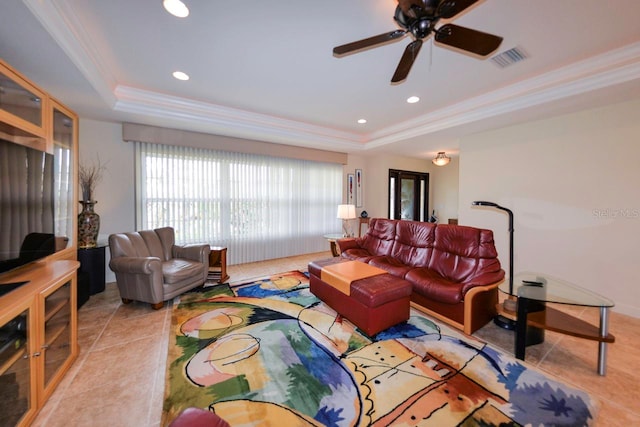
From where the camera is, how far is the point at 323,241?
6.04 metres

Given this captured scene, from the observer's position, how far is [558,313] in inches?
→ 85.7

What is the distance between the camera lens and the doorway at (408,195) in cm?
653

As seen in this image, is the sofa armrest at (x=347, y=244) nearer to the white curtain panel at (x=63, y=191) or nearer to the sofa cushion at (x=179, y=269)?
the sofa cushion at (x=179, y=269)

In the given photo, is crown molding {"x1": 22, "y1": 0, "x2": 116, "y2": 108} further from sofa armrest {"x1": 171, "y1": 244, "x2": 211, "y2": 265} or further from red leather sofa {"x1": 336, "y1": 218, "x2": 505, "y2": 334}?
red leather sofa {"x1": 336, "y1": 218, "x2": 505, "y2": 334}

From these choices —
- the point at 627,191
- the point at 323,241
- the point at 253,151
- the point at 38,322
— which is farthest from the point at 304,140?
the point at 627,191

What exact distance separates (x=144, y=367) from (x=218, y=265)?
202 centimetres

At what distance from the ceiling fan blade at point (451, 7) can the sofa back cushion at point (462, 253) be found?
2.22 m

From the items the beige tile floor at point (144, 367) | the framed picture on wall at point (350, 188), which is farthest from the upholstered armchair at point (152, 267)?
the framed picture on wall at point (350, 188)

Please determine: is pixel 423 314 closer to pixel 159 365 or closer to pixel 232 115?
pixel 159 365

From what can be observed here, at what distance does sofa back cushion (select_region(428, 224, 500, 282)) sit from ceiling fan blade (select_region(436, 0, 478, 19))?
87.3 inches

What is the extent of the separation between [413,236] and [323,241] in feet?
9.29

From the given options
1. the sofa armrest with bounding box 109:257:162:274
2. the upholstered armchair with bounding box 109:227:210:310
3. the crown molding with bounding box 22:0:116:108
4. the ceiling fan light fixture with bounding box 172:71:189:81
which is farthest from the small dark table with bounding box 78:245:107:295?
the ceiling fan light fixture with bounding box 172:71:189:81

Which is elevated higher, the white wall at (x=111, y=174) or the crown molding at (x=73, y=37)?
the crown molding at (x=73, y=37)

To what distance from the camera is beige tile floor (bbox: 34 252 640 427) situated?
4.91 ft
